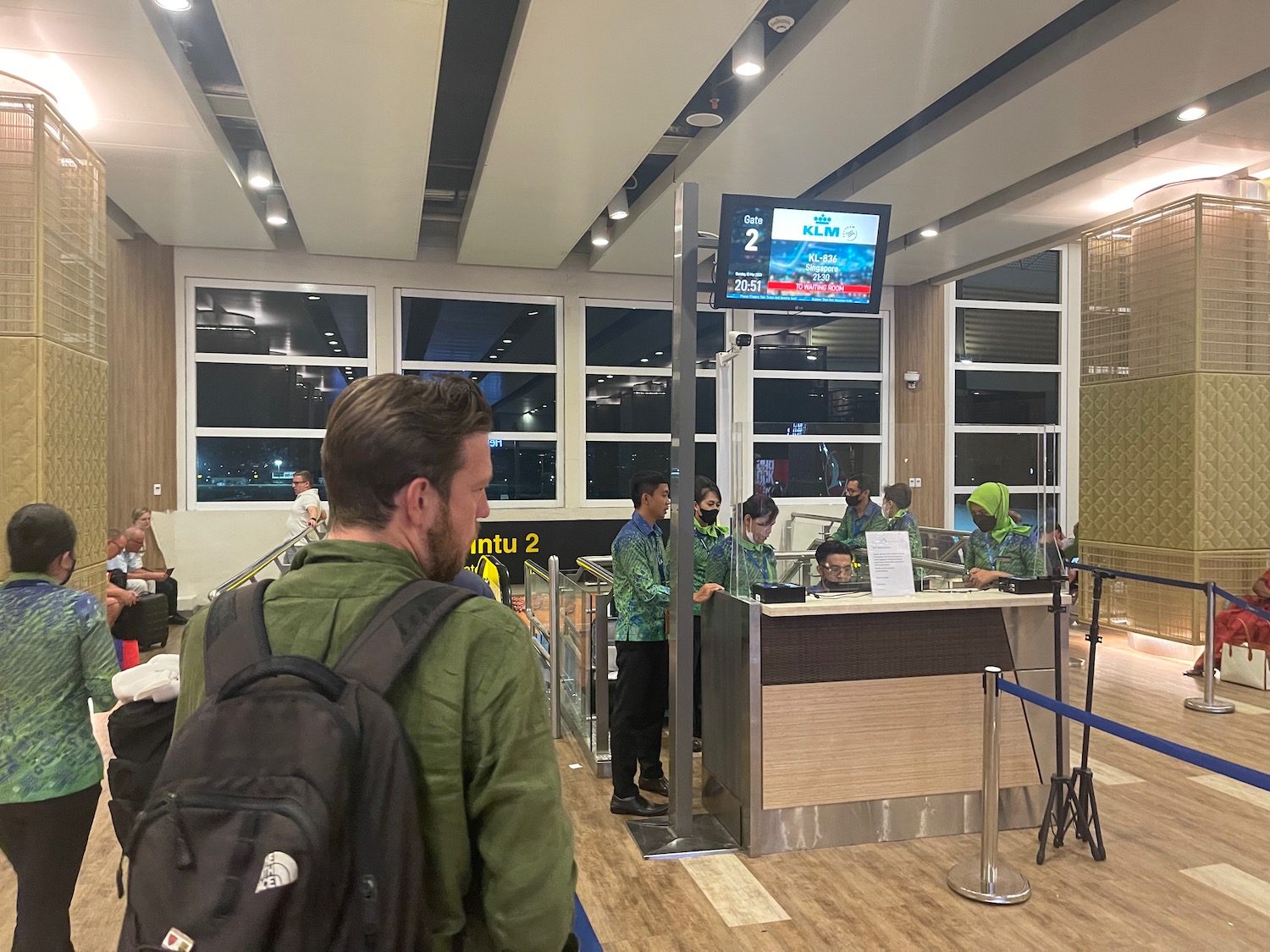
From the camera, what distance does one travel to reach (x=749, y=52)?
17.5 feet

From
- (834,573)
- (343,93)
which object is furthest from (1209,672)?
(343,93)

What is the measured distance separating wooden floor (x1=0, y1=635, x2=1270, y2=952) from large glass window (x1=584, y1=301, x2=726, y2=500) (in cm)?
694

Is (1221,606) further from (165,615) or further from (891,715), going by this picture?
(165,615)

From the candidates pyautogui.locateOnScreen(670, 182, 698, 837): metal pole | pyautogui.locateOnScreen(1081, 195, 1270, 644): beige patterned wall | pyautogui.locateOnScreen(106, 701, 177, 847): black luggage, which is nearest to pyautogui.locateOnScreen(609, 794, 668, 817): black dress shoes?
pyautogui.locateOnScreen(670, 182, 698, 837): metal pole

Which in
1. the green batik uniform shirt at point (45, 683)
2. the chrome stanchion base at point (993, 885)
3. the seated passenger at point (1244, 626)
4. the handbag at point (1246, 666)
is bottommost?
the chrome stanchion base at point (993, 885)

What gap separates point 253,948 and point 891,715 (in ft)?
10.9

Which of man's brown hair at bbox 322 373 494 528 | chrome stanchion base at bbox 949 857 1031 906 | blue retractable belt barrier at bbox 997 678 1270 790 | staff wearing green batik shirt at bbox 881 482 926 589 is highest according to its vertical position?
man's brown hair at bbox 322 373 494 528

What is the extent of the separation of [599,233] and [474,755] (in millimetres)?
8998

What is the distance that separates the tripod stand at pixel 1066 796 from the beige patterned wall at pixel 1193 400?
3939mm

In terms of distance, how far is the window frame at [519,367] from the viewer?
10320mm

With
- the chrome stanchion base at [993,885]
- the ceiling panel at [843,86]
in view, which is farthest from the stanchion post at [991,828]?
the ceiling panel at [843,86]

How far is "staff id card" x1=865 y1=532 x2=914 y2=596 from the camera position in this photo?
147 inches

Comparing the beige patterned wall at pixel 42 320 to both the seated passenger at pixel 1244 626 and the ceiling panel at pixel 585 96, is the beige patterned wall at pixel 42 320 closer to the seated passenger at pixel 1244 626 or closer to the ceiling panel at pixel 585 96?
the ceiling panel at pixel 585 96

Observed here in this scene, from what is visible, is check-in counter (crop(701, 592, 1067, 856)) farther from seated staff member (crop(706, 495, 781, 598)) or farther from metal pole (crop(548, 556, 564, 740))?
metal pole (crop(548, 556, 564, 740))
